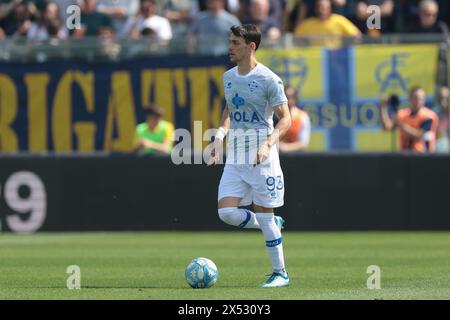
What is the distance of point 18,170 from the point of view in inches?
814

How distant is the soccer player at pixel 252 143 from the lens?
38.0 ft

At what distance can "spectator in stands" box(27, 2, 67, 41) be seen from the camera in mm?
22344

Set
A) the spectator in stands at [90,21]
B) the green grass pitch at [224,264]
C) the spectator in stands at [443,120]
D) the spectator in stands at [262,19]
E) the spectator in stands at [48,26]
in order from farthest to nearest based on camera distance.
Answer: the spectator in stands at [90,21]
the spectator in stands at [48,26]
the spectator in stands at [262,19]
the spectator in stands at [443,120]
the green grass pitch at [224,264]

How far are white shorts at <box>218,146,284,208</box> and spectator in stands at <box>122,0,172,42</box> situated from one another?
1048 centimetres

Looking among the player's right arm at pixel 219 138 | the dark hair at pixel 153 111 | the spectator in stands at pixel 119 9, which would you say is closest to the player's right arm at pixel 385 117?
the dark hair at pixel 153 111

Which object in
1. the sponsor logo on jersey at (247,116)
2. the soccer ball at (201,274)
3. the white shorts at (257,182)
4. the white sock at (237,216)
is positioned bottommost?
the soccer ball at (201,274)

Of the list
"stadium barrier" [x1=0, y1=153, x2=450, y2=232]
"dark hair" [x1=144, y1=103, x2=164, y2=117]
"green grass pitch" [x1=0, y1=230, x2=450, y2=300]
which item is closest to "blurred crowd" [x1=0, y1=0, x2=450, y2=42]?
"dark hair" [x1=144, y1=103, x2=164, y2=117]

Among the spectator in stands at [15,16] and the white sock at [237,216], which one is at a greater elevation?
the spectator in stands at [15,16]

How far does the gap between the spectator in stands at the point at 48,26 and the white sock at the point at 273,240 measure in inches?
444

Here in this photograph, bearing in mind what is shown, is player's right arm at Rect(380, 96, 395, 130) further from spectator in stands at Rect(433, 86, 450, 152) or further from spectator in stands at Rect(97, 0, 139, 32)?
spectator in stands at Rect(97, 0, 139, 32)

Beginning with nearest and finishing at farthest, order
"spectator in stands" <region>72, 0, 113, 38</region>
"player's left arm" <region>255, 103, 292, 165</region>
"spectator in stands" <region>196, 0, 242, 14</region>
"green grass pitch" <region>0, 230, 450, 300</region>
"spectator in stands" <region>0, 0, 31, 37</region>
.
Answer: "green grass pitch" <region>0, 230, 450, 300</region> < "player's left arm" <region>255, 103, 292, 165</region> < "spectator in stands" <region>72, 0, 113, 38</region> < "spectator in stands" <region>0, 0, 31, 37</region> < "spectator in stands" <region>196, 0, 242, 14</region>

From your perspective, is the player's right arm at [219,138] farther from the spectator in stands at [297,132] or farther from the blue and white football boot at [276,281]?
the spectator in stands at [297,132]

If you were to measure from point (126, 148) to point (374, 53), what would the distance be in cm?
490
